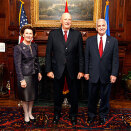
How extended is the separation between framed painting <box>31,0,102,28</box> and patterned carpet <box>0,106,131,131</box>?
1957mm

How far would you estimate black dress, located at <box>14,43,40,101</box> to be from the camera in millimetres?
2230

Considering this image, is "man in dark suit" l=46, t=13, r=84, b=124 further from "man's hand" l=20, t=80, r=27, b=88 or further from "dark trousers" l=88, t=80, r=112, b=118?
"man's hand" l=20, t=80, r=27, b=88

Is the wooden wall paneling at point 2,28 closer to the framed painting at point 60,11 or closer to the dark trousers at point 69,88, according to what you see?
the framed painting at point 60,11

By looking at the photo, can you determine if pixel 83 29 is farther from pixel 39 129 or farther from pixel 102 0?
pixel 39 129

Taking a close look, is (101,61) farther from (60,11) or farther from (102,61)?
(60,11)

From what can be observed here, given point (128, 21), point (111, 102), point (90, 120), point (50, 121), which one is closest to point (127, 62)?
point (128, 21)

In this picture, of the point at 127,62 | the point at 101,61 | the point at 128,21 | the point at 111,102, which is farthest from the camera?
the point at 127,62

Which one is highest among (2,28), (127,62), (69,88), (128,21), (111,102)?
(128,21)

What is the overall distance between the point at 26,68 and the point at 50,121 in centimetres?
101

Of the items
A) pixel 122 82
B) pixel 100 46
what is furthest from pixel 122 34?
pixel 100 46

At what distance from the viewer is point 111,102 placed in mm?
3504

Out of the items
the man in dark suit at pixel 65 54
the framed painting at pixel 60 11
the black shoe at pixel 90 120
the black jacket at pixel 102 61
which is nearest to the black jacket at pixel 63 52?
the man in dark suit at pixel 65 54

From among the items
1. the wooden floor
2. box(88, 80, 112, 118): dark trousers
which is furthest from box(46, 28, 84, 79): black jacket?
the wooden floor

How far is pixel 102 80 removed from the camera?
2.38 metres
